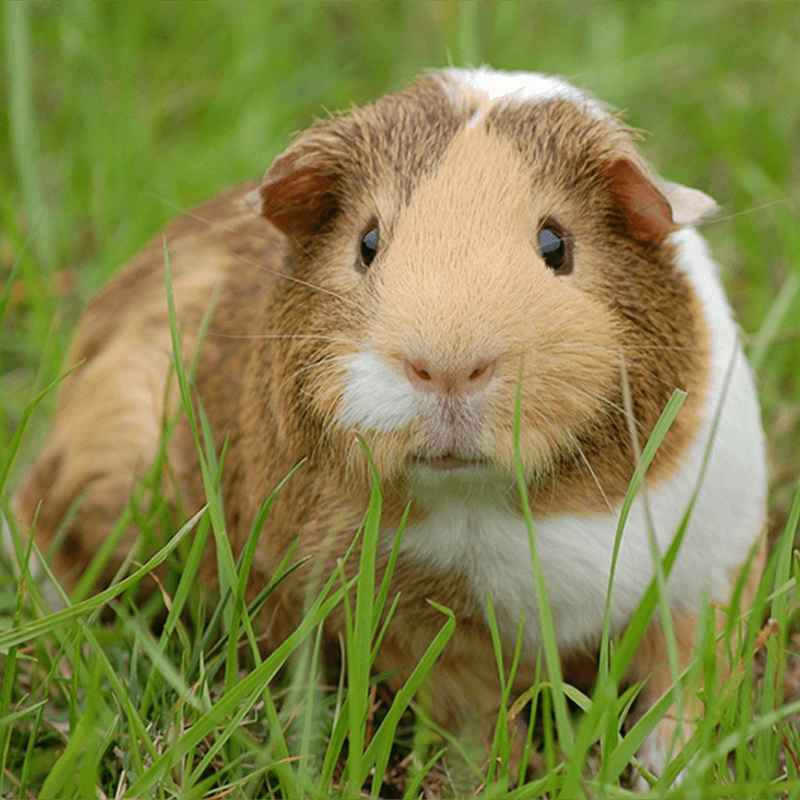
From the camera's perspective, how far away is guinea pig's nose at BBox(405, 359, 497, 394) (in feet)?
10.2

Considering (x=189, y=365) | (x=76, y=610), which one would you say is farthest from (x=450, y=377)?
(x=189, y=365)

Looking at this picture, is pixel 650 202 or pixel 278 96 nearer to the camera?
pixel 650 202

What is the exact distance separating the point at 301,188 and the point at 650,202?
2.60ft

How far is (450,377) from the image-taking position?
312 cm

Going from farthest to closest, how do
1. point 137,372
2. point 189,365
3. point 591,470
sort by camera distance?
point 137,372 < point 189,365 < point 591,470

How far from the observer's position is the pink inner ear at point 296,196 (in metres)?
3.75

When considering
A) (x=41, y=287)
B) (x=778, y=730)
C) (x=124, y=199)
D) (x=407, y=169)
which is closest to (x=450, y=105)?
(x=407, y=169)

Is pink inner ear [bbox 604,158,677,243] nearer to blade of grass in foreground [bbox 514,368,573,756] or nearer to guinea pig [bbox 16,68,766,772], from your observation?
guinea pig [bbox 16,68,766,772]

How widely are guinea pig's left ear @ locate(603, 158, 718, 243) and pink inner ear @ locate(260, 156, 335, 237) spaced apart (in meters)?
0.65

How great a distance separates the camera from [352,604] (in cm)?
393

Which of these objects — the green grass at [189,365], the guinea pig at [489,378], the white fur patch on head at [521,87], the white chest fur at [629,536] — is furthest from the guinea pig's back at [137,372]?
the white chest fur at [629,536]

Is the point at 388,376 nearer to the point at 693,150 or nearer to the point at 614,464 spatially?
the point at 614,464

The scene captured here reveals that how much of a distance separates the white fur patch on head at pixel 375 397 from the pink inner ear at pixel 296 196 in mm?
567

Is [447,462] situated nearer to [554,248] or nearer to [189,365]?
[554,248]
